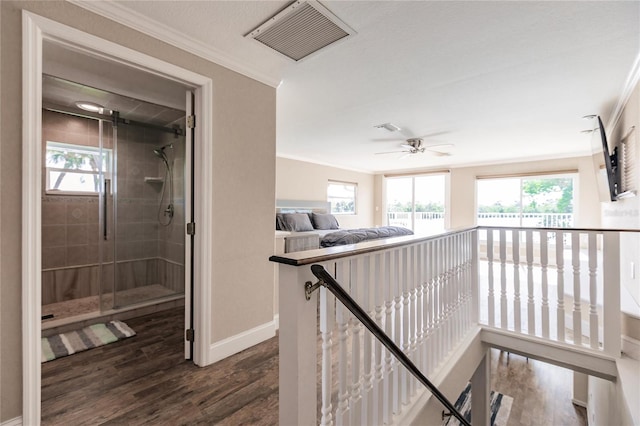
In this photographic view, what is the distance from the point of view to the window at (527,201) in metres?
6.01

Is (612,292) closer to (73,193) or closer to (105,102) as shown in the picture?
(105,102)

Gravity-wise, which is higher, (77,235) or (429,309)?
(77,235)

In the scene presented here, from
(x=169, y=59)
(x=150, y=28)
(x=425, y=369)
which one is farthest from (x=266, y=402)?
(x=150, y=28)

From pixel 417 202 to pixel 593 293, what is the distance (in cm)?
603

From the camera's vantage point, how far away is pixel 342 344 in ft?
3.71

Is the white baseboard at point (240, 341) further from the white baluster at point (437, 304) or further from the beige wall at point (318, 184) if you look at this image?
the beige wall at point (318, 184)

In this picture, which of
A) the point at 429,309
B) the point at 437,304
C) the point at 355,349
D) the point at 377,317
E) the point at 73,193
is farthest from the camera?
the point at 73,193

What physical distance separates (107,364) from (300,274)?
2120 mm

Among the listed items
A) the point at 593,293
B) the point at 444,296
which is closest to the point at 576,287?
the point at 593,293

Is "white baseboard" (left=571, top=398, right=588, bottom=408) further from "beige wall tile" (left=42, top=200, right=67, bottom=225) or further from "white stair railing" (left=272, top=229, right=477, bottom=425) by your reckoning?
"beige wall tile" (left=42, top=200, right=67, bottom=225)

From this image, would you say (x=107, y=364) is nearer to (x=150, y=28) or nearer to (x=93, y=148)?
(x=150, y=28)

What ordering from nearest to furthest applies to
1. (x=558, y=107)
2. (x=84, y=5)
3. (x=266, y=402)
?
1. (x=84, y=5)
2. (x=266, y=402)
3. (x=558, y=107)

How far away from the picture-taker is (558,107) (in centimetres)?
330

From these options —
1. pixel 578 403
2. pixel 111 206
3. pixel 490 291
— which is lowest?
pixel 578 403
